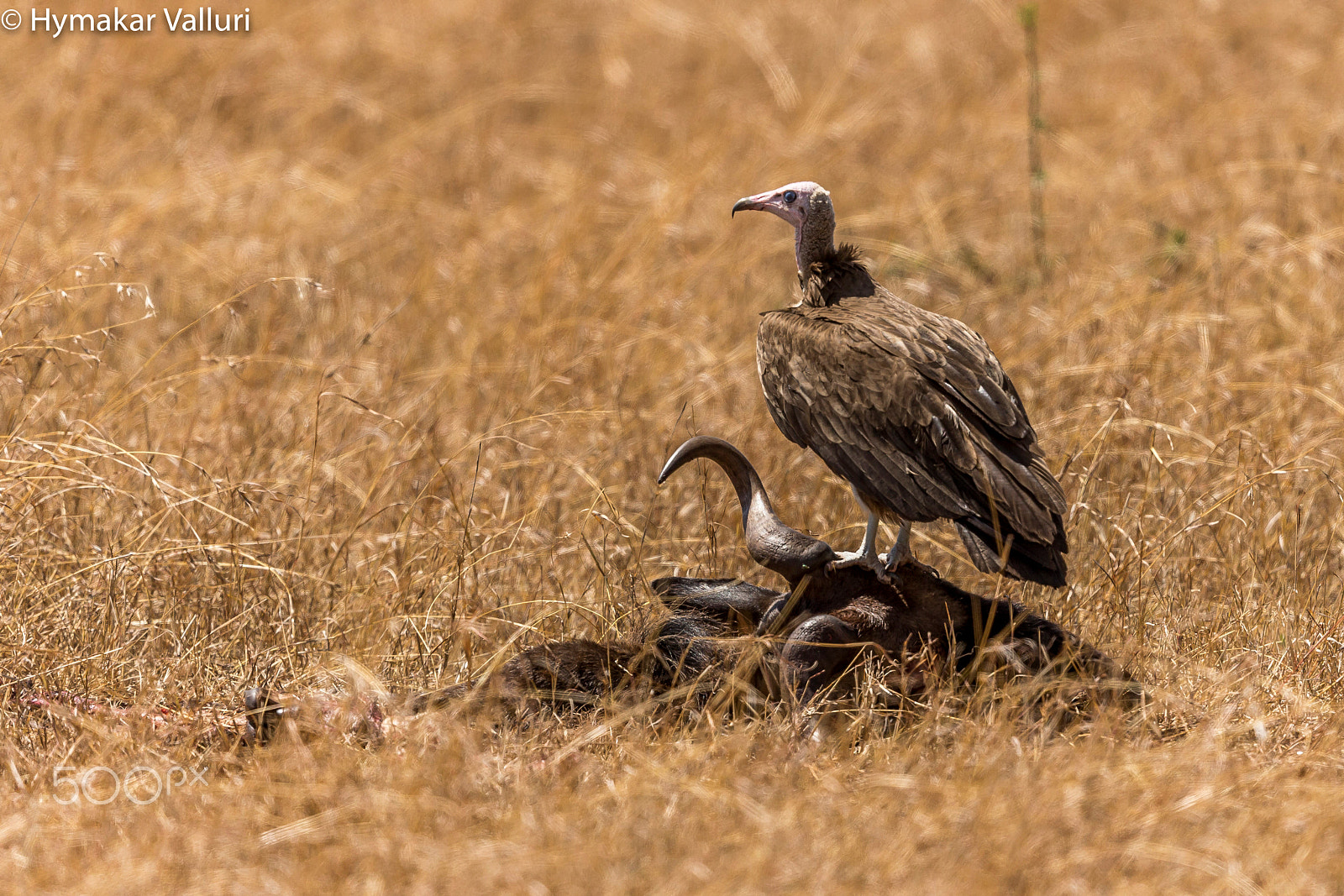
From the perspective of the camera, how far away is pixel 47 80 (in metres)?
9.00

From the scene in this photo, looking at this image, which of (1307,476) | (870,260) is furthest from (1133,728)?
(870,260)

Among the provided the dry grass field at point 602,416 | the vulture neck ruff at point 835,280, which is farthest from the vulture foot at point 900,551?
the vulture neck ruff at point 835,280

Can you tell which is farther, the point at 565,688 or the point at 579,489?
the point at 579,489

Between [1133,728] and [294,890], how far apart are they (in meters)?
2.23

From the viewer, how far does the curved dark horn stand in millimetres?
4043

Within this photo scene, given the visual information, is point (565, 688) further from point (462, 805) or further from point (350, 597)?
point (350, 597)

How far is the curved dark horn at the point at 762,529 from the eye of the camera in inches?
159

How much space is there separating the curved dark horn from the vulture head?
0.69 meters

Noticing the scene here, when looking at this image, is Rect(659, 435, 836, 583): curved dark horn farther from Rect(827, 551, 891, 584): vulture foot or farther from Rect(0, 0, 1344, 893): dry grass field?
Rect(0, 0, 1344, 893): dry grass field

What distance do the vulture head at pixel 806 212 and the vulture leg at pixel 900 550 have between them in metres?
0.92

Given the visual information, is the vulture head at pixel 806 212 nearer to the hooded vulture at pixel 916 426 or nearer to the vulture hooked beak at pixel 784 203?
the vulture hooked beak at pixel 784 203
